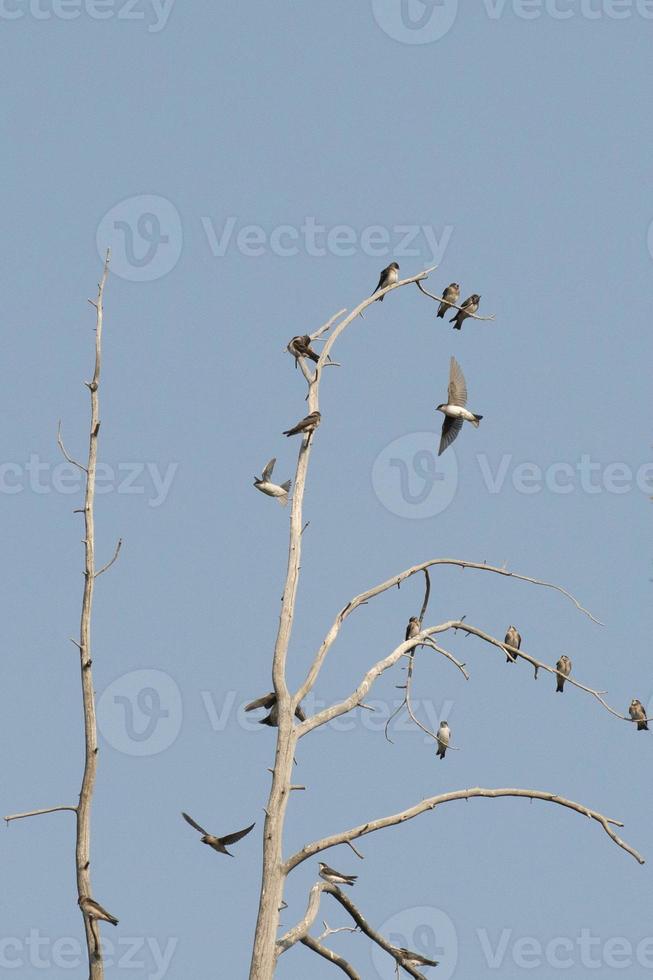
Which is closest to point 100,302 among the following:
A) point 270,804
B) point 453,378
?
point 270,804

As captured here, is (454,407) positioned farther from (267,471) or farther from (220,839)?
(220,839)

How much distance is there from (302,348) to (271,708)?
2443 millimetres

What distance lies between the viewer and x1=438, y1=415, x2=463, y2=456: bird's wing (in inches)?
587

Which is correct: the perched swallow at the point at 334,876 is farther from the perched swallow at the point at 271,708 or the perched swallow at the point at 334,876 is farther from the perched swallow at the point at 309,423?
the perched swallow at the point at 309,423

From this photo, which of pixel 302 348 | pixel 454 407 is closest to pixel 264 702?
pixel 302 348

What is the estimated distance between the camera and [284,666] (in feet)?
33.7

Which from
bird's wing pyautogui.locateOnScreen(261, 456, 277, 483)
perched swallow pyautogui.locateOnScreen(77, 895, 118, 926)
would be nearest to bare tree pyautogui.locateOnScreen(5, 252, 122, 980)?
perched swallow pyautogui.locateOnScreen(77, 895, 118, 926)

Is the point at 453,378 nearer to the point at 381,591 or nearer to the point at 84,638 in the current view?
the point at 381,591

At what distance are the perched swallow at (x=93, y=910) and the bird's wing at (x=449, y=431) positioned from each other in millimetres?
6590

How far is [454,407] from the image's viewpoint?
14.5 m

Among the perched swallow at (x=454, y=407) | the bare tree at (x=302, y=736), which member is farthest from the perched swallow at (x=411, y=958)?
the perched swallow at (x=454, y=407)

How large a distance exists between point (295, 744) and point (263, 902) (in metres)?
0.96

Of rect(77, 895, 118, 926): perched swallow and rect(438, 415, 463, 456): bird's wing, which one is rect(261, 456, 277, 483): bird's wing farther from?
rect(77, 895, 118, 926): perched swallow

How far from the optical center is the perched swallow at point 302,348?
11062 mm
